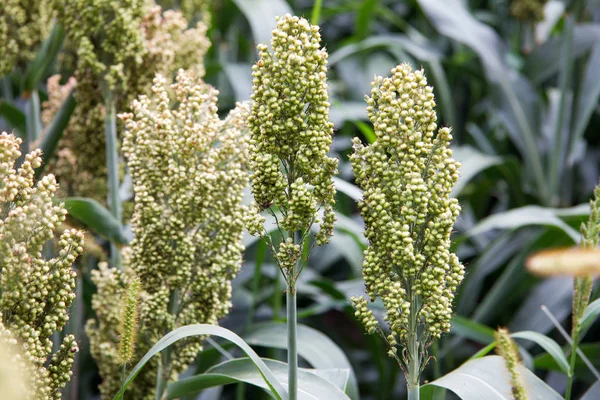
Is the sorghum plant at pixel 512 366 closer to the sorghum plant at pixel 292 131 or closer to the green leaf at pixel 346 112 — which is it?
the sorghum plant at pixel 292 131

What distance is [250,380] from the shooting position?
1696 millimetres

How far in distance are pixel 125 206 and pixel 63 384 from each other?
92cm

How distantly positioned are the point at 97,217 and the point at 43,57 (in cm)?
73

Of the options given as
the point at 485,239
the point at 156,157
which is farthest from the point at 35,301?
the point at 485,239

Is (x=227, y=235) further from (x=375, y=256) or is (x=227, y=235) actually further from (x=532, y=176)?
(x=532, y=176)

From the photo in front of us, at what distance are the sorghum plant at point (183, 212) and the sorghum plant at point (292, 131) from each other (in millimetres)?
254

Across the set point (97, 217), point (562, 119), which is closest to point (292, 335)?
point (97, 217)

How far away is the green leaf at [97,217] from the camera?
2.05 metres

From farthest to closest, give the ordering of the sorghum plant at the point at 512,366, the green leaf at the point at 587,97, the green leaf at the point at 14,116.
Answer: the green leaf at the point at 587,97, the green leaf at the point at 14,116, the sorghum plant at the point at 512,366

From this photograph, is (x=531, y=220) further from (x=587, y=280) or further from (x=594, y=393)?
(x=587, y=280)

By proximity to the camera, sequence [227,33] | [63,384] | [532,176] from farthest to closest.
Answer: [227,33], [532,176], [63,384]

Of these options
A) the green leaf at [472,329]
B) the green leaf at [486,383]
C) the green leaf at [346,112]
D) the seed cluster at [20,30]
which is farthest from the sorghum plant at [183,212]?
the green leaf at [346,112]

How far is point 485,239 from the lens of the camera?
398 cm

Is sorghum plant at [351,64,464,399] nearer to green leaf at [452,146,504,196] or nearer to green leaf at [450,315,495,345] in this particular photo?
green leaf at [450,315,495,345]
